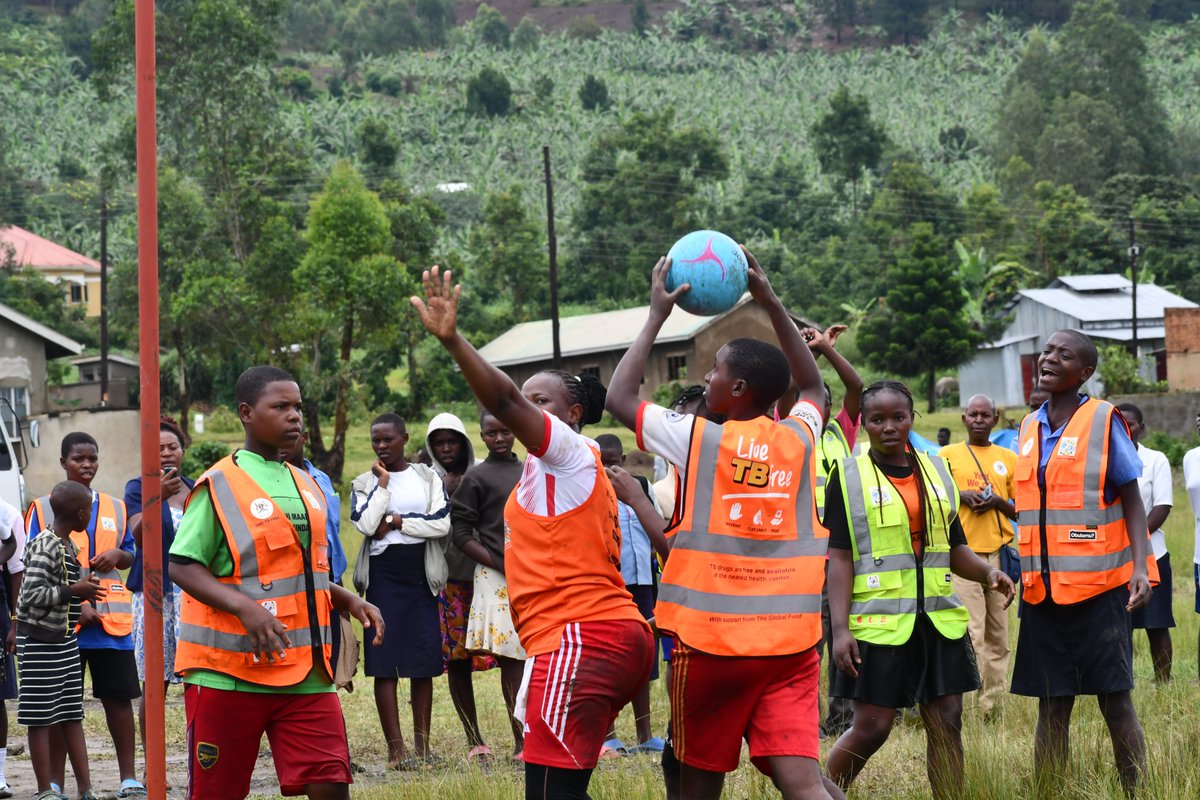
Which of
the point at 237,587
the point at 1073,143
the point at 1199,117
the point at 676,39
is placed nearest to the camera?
the point at 237,587

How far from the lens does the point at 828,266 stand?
5806 centimetres

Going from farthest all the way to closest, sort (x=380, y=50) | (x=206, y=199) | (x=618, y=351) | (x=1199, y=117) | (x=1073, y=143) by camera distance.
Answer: (x=380, y=50), (x=1199, y=117), (x=1073, y=143), (x=618, y=351), (x=206, y=199)

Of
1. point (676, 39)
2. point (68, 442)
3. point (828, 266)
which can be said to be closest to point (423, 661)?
point (68, 442)

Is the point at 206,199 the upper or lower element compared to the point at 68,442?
upper

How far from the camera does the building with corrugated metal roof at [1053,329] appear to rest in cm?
4962

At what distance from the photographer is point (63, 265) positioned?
70.6 meters

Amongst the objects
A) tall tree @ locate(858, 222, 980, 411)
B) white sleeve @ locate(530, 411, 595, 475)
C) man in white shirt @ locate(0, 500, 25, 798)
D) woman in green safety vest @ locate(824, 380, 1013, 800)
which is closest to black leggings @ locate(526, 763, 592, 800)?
white sleeve @ locate(530, 411, 595, 475)

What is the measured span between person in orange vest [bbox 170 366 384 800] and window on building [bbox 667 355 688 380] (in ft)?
126

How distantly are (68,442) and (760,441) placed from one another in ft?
17.1

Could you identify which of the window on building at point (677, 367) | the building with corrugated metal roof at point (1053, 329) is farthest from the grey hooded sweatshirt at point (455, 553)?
the building with corrugated metal roof at point (1053, 329)

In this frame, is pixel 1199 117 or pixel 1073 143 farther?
pixel 1199 117

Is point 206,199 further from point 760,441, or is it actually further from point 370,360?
point 760,441

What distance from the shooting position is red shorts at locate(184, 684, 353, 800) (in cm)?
525

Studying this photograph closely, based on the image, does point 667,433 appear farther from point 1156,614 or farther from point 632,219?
point 632,219
